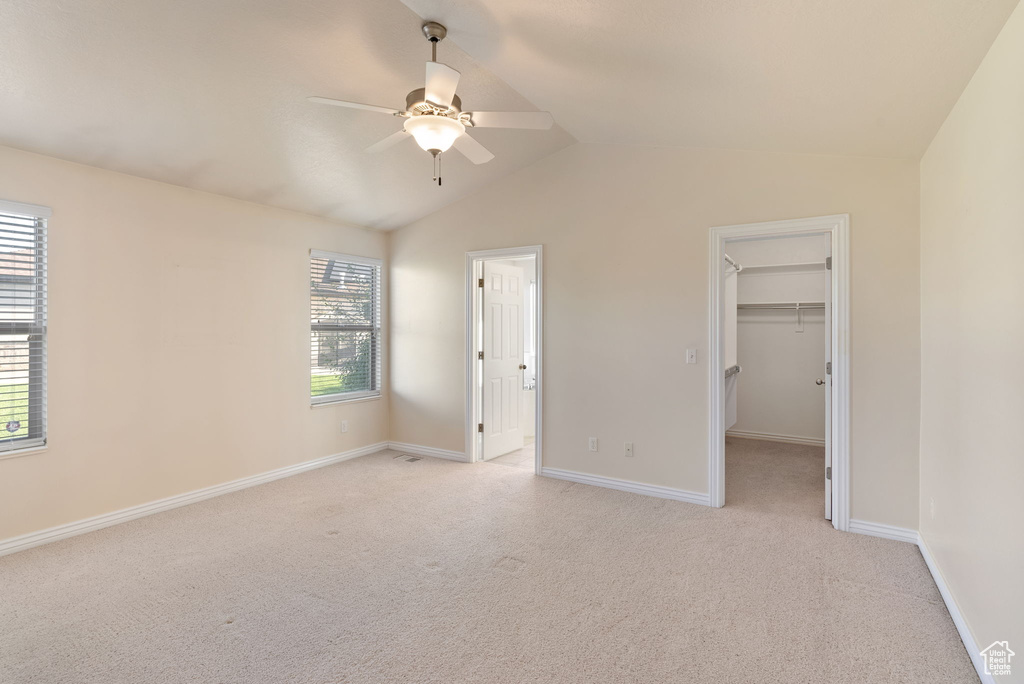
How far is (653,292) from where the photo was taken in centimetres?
402

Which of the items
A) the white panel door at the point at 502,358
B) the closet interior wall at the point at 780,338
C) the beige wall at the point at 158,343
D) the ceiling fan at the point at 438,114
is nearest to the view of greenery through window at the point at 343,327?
the beige wall at the point at 158,343

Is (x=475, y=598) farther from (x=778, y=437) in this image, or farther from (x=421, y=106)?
(x=778, y=437)

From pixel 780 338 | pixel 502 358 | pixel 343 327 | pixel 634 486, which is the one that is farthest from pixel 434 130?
pixel 780 338

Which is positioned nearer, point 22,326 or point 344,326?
point 22,326

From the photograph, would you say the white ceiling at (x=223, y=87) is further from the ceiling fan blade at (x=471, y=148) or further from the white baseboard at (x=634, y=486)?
the white baseboard at (x=634, y=486)

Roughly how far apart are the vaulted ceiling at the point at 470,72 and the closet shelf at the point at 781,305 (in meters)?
3.00

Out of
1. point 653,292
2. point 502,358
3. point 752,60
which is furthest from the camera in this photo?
point 502,358

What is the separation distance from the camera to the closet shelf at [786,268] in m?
5.85

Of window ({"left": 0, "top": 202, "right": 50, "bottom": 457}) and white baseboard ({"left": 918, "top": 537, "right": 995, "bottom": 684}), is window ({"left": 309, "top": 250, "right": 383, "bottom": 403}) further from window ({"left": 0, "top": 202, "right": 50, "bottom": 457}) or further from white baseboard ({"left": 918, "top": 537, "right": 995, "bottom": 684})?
white baseboard ({"left": 918, "top": 537, "right": 995, "bottom": 684})

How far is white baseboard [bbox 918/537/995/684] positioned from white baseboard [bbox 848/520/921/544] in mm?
251

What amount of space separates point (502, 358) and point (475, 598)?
307 centimetres

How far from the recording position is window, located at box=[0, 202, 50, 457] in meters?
3.03

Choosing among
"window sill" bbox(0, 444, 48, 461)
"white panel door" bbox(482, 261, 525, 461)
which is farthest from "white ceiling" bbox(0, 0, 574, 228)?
"window sill" bbox(0, 444, 48, 461)

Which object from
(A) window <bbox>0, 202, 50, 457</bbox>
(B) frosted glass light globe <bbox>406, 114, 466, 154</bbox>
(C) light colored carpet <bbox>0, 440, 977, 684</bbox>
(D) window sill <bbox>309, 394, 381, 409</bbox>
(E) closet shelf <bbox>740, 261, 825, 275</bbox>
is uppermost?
(B) frosted glass light globe <bbox>406, 114, 466, 154</bbox>
